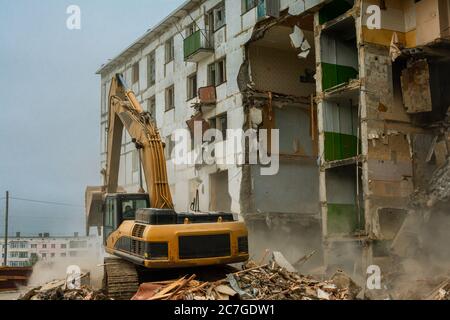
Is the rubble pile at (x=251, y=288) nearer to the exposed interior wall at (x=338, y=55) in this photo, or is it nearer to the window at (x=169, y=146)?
the exposed interior wall at (x=338, y=55)

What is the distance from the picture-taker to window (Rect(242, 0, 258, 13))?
24.4 metres

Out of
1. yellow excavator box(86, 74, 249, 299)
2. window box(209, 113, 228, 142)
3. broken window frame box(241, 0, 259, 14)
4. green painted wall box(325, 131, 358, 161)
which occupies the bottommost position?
yellow excavator box(86, 74, 249, 299)

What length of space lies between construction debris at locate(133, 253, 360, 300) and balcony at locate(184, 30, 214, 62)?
1613 cm

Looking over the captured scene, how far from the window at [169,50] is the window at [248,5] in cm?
779

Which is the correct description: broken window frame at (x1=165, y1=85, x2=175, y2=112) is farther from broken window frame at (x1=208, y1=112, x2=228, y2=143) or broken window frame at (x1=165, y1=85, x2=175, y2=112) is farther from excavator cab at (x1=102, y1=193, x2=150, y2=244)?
excavator cab at (x1=102, y1=193, x2=150, y2=244)

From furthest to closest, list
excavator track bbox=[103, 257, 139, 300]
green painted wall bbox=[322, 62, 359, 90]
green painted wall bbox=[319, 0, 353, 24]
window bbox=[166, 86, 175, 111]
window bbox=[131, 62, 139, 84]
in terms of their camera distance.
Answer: window bbox=[131, 62, 139, 84]
window bbox=[166, 86, 175, 111]
green painted wall bbox=[322, 62, 359, 90]
green painted wall bbox=[319, 0, 353, 24]
excavator track bbox=[103, 257, 139, 300]

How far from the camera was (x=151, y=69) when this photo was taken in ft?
114

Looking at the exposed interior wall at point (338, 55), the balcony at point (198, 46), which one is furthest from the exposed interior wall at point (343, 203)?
the balcony at point (198, 46)

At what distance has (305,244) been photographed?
2347 centimetres

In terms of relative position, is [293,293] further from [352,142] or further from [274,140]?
[274,140]

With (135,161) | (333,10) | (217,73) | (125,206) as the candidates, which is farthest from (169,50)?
(125,206)

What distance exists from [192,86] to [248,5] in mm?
6399

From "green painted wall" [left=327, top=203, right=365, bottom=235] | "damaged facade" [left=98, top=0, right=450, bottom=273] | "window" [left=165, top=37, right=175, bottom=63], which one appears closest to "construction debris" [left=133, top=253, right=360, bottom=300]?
"damaged facade" [left=98, top=0, right=450, bottom=273]

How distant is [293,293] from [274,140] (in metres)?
13.2
